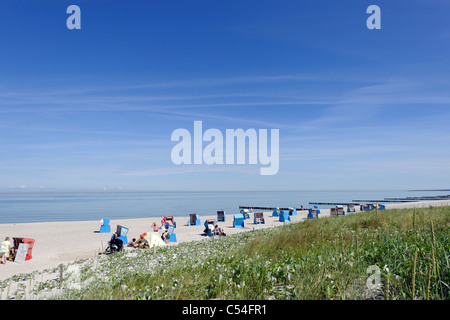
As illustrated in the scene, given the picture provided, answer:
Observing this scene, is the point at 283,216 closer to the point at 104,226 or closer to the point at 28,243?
the point at 104,226

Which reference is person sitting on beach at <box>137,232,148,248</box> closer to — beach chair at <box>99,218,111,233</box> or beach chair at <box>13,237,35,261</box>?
beach chair at <box>13,237,35,261</box>

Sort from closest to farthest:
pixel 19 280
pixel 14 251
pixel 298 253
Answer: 1. pixel 298 253
2. pixel 19 280
3. pixel 14 251

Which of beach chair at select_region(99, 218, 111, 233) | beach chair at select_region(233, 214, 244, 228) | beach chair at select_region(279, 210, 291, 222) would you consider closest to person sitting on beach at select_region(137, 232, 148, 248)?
beach chair at select_region(99, 218, 111, 233)

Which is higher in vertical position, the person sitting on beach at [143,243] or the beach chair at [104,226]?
the person sitting on beach at [143,243]

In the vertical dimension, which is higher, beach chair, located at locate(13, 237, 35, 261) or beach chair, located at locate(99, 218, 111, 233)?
beach chair, located at locate(13, 237, 35, 261)

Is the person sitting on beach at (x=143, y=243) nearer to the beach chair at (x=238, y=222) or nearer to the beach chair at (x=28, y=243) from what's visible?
the beach chair at (x=28, y=243)

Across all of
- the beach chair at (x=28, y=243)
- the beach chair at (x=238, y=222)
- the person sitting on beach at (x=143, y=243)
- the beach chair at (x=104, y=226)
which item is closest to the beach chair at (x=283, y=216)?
the beach chair at (x=238, y=222)

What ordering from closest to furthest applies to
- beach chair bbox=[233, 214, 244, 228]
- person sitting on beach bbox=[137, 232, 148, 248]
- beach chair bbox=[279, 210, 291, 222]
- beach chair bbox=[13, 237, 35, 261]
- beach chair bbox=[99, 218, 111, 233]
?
beach chair bbox=[13, 237, 35, 261] < person sitting on beach bbox=[137, 232, 148, 248] < beach chair bbox=[99, 218, 111, 233] < beach chair bbox=[233, 214, 244, 228] < beach chair bbox=[279, 210, 291, 222]

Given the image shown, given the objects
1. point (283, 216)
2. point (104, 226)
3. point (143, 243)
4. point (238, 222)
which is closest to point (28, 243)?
point (143, 243)

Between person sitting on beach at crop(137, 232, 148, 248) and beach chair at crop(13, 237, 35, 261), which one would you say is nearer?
beach chair at crop(13, 237, 35, 261)
